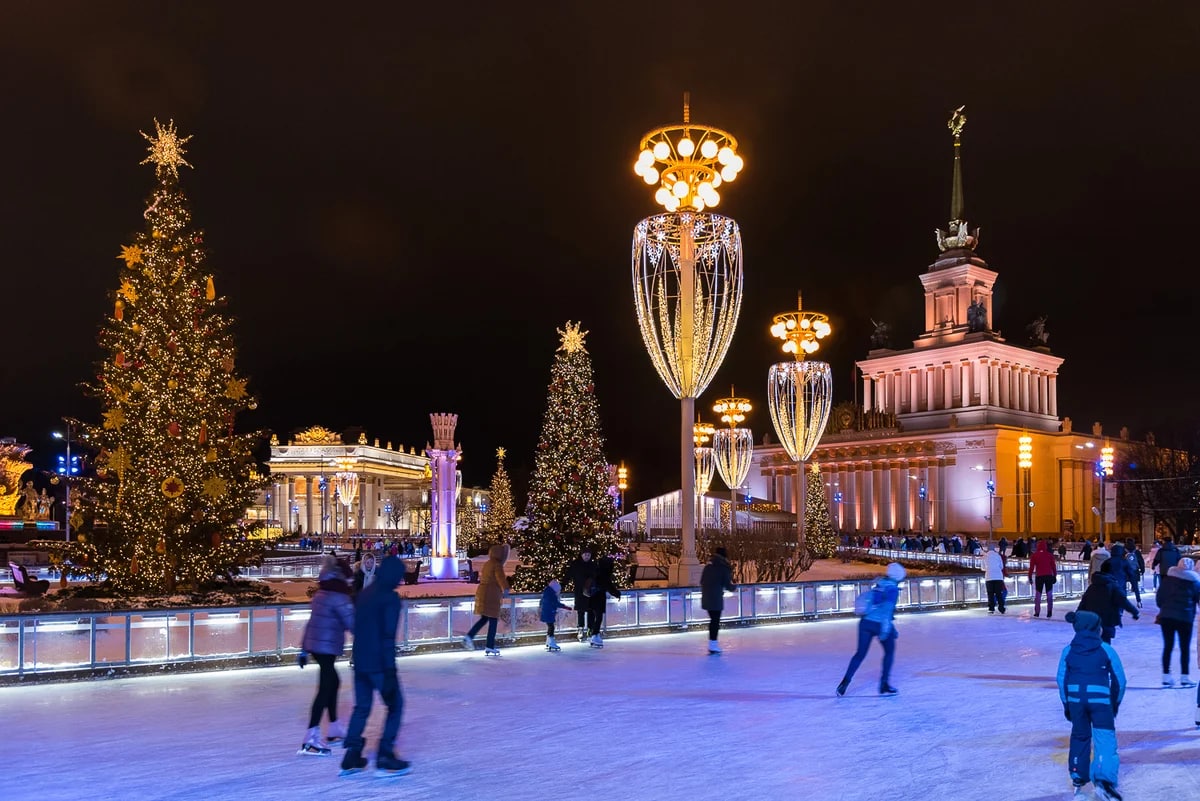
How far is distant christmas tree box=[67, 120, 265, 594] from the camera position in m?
20.1

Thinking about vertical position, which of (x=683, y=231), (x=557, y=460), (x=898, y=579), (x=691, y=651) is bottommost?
(x=691, y=651)

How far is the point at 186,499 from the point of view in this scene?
20328 millimetres

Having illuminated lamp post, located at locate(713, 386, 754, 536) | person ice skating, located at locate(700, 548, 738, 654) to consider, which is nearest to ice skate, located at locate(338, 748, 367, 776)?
person ice skating, located at locate(700, 548, 738, 654)

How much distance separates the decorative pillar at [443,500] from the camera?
119 ft

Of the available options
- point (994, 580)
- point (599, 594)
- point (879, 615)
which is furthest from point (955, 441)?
point (879, 615)

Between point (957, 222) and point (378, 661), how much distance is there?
94.1 metres

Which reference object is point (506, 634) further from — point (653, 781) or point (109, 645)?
point (653, 781)

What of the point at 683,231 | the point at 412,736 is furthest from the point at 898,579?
the point at 683,231

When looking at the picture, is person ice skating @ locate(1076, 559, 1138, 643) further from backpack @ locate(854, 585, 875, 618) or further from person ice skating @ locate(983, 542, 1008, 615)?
person ice skating @ locate(983, 542, 1008, 615)

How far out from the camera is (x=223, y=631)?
13.5m

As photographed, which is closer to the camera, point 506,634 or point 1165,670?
point 1165,670

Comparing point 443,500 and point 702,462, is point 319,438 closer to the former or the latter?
point 702,462

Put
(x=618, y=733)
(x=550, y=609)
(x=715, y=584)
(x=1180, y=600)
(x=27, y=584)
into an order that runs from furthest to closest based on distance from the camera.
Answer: (x=27, y=584), (x=550, y=609), (x=715, y=584), (x=1180, y=600), (x=618, y=733)

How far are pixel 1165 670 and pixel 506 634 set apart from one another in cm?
872
